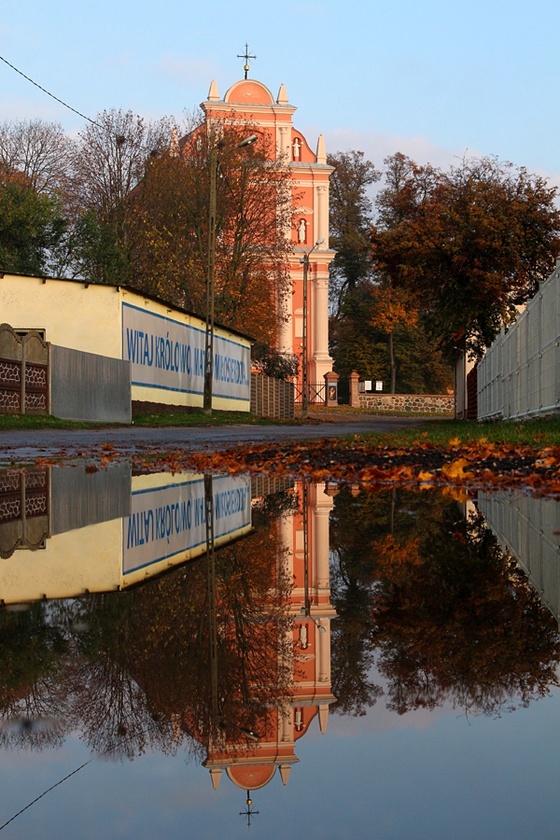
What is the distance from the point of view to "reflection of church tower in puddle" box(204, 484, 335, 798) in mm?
2008

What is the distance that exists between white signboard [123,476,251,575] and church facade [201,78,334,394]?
64.0 metres

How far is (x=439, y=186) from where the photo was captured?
47750mm

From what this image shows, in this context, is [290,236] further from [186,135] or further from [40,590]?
[40,590]

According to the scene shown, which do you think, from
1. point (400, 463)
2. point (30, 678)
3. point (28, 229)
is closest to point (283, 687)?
point (30, 678)

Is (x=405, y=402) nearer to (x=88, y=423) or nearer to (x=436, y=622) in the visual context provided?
(x=88, y=423)

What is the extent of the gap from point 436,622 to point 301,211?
72643 mm

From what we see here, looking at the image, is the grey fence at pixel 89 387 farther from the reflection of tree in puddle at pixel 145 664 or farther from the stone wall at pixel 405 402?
the stone wall at pixel 405 402

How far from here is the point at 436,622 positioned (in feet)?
10.9

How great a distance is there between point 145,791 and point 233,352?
154 feet

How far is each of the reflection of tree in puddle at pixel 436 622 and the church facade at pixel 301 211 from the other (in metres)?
67.2

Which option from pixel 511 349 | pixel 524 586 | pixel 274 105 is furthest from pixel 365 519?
pixel 274 105

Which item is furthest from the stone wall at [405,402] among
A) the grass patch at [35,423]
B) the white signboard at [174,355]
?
the grass patch at [35,423]

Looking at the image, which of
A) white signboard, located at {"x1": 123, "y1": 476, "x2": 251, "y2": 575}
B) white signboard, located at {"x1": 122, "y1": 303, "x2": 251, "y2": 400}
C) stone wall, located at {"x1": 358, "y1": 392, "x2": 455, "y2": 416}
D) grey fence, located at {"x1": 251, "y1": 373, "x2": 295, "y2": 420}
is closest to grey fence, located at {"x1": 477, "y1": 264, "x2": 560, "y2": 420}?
white signboard, located at {"x1": 123, "y1": 476, "x2": 251, "y2": 575}

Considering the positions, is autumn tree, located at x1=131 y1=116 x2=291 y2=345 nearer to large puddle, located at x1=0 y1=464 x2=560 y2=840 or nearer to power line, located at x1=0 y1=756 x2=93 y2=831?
→ large puddle, located at x1=0 y1=464 x2=560 y2=840
